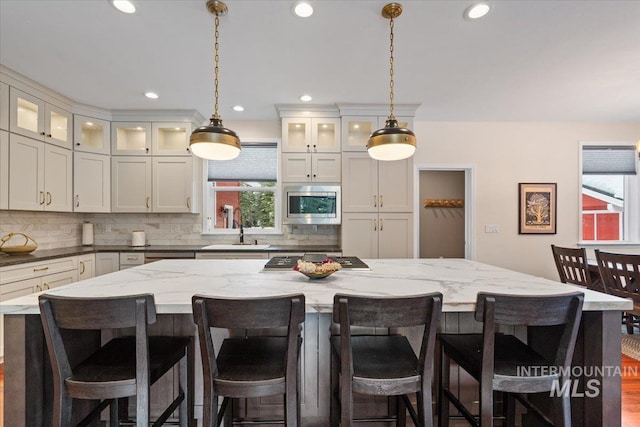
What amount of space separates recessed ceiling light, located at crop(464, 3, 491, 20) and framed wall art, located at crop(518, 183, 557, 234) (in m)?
3.04

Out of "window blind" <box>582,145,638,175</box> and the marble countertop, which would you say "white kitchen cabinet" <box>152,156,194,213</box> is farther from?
"window blind" <box>582,145,638,175</box>

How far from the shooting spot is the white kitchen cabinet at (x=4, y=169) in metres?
2.82

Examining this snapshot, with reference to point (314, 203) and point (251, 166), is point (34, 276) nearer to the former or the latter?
point (251, 166)

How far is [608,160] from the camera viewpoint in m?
4.33

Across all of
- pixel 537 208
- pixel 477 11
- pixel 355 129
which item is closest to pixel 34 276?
pixel 355 129

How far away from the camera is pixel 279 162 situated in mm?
4273

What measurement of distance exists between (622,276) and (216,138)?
3.54 metres

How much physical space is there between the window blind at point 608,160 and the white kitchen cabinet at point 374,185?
9.29ft

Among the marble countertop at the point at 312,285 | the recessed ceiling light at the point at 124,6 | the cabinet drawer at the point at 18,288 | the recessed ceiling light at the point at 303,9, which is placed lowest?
the cabinet drawer at the point at 18,288

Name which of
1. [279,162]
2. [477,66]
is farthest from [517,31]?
[279,162]

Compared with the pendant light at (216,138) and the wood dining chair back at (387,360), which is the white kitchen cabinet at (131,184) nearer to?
the pendant light at (216,138)

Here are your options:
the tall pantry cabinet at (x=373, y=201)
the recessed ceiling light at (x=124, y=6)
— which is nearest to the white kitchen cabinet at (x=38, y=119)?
the recessed ceiling light at (x=124, y=6)

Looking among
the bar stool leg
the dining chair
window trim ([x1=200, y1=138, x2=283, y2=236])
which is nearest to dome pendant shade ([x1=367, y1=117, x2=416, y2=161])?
the bar stool leg

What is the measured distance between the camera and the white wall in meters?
4.29
